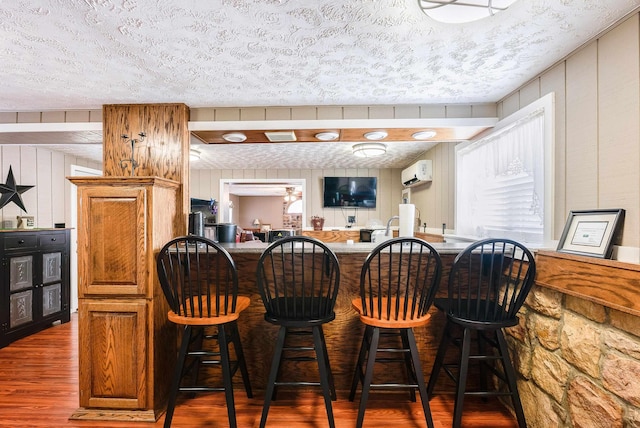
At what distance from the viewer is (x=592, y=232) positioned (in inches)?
63.8

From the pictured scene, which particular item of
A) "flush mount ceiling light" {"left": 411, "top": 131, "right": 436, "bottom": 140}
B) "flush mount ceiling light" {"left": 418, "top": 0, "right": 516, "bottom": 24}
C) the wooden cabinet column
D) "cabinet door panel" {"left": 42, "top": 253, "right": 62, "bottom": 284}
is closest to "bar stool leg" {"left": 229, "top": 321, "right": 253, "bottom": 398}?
the wooden cabinet column

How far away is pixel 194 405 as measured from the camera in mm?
2090

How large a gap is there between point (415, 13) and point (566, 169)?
1.29m

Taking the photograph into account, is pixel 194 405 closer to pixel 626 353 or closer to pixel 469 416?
pixel 469 416

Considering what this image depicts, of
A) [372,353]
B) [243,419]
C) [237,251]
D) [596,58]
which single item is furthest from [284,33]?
[243,419]

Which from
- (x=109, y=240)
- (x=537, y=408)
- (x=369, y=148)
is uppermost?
(x=369, y=148)

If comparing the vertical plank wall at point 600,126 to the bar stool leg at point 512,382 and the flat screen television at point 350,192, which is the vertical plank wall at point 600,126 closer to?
the bar stool leg at point 512,382

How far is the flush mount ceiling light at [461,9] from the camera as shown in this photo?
132cm

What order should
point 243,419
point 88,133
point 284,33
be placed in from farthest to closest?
point 88,133 < point 243,419 < point 284,33

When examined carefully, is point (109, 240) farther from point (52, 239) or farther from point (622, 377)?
point (622, 377)

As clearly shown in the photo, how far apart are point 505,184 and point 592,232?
0.98 meters

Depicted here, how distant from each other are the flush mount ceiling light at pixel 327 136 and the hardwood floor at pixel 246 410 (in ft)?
6.84

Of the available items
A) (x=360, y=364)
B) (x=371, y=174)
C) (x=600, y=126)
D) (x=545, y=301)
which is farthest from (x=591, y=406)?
(x=371, y=174)

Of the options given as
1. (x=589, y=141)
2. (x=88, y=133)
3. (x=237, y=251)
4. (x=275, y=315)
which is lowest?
(x=275, y=315)
